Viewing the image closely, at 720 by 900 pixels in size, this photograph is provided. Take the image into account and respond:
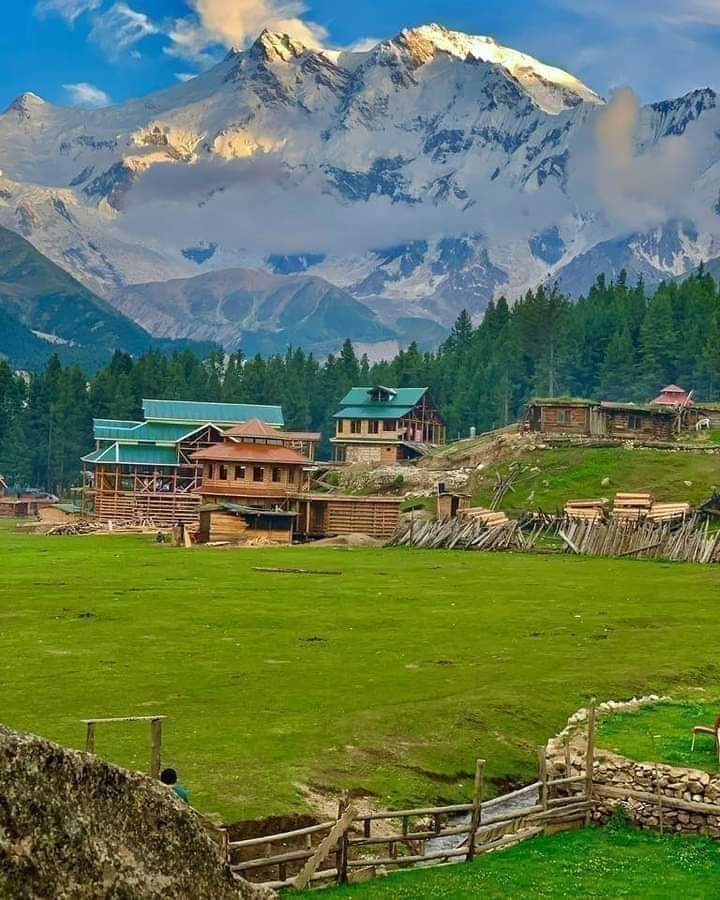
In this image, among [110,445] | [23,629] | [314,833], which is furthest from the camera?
[110,445]

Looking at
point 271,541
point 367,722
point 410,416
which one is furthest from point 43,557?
point 410,416

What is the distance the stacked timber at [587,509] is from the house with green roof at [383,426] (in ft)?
181

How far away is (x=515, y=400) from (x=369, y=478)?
5921cm

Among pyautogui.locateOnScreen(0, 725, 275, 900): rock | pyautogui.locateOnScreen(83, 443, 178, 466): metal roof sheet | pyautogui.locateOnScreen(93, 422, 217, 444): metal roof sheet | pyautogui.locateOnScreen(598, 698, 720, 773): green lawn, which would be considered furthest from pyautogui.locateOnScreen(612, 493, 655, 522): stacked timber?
pyautogui.locateOnScreen(0, 725, 275, 900): rock

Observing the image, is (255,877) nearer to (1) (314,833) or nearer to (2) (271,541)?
(1) (314,833)

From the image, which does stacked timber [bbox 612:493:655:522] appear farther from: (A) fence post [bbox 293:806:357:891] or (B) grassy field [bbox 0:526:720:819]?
(A) fence post [bbox 293:806:357:891]

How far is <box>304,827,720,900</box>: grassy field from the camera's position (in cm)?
2173

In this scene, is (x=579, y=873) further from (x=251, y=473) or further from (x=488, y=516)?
(x=251, y=473)

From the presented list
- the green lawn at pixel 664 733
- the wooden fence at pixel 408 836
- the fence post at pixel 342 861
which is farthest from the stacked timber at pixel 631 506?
the fence post at pixel 342 861

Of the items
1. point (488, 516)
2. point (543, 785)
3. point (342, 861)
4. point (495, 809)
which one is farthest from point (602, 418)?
point (342, 861)

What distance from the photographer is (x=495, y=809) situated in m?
28.4

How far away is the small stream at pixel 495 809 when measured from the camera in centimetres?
2648

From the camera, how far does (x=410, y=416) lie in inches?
6097

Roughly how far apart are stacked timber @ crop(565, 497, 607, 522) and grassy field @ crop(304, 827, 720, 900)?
58117 mm
